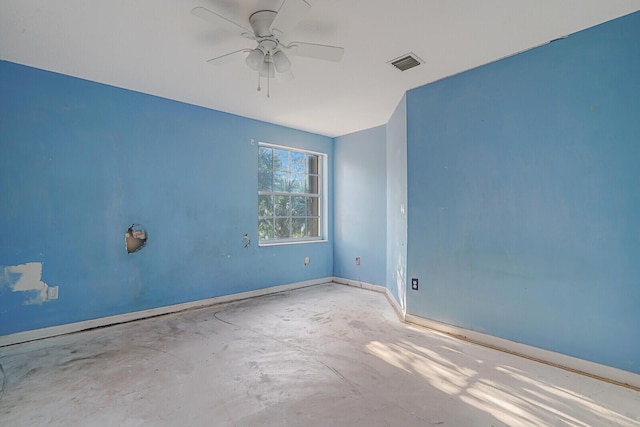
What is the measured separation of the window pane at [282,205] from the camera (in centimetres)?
479

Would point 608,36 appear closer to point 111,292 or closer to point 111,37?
point 111,37

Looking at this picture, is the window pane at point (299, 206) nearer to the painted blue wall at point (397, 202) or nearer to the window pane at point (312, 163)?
the window pane at point (312, 163)

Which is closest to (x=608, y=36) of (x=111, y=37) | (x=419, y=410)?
(x=419, y=410)

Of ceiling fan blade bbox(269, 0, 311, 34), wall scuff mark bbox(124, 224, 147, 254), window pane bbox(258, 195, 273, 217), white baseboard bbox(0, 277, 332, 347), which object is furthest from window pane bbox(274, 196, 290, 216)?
ceiling fan blade bbox(269, 0, 311, 34)

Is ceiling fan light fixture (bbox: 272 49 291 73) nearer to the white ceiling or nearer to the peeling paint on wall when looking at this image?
the white ceiling

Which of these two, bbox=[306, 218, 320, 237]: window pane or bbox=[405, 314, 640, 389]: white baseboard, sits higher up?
bbox=[306, 218, 320, 237]: window pane

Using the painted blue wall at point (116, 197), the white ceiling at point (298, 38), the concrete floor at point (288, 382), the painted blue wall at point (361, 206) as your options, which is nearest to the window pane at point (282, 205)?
the painted blue wall at point (116, 197)

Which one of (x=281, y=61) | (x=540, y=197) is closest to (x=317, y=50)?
(x=281, y=61)

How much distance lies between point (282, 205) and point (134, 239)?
6.96 feet

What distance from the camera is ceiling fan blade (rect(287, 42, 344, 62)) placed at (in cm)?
211

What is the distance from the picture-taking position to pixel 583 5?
6.56 feet

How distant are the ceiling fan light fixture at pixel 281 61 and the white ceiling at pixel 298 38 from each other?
0.16 meters

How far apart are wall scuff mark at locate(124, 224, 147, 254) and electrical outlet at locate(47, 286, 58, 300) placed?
2.26 feet

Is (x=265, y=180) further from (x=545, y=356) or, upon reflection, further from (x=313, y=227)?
(x=545, y=356)
